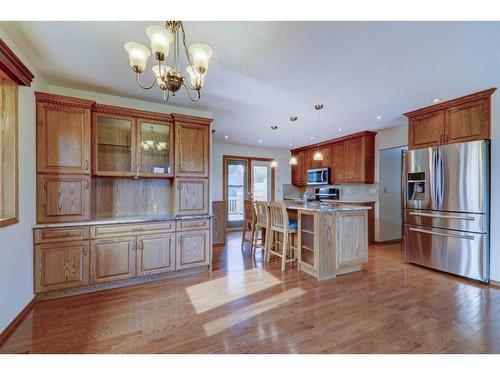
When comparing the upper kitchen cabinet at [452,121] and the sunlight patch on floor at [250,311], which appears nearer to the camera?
the sunlight patch on floor at [250,311]

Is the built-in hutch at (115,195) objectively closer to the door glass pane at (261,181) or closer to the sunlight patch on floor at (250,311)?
the sunlight patch on floor at (250,311)

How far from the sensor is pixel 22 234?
2.20 m

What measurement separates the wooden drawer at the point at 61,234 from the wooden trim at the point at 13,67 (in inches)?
57.9

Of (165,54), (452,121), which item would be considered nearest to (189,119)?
(165,54)

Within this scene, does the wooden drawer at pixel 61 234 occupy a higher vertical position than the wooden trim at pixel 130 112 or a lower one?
lower

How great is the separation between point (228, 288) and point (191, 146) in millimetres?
1971

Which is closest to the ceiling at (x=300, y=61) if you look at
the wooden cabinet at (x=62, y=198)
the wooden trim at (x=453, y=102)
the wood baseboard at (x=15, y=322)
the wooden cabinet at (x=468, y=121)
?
the wooden trim at (x=453, y=102)

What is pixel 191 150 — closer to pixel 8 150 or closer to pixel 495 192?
pixel 8 150

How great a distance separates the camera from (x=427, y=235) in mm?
3477

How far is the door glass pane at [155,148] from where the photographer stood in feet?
10.5

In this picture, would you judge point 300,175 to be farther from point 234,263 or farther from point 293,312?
point 293,312

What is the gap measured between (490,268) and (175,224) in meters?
4.10

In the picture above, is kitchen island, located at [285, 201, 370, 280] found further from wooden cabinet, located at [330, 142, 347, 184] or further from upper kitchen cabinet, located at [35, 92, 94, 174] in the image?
upper kitchen cabinet, located at [35, 92, 94, 174]
